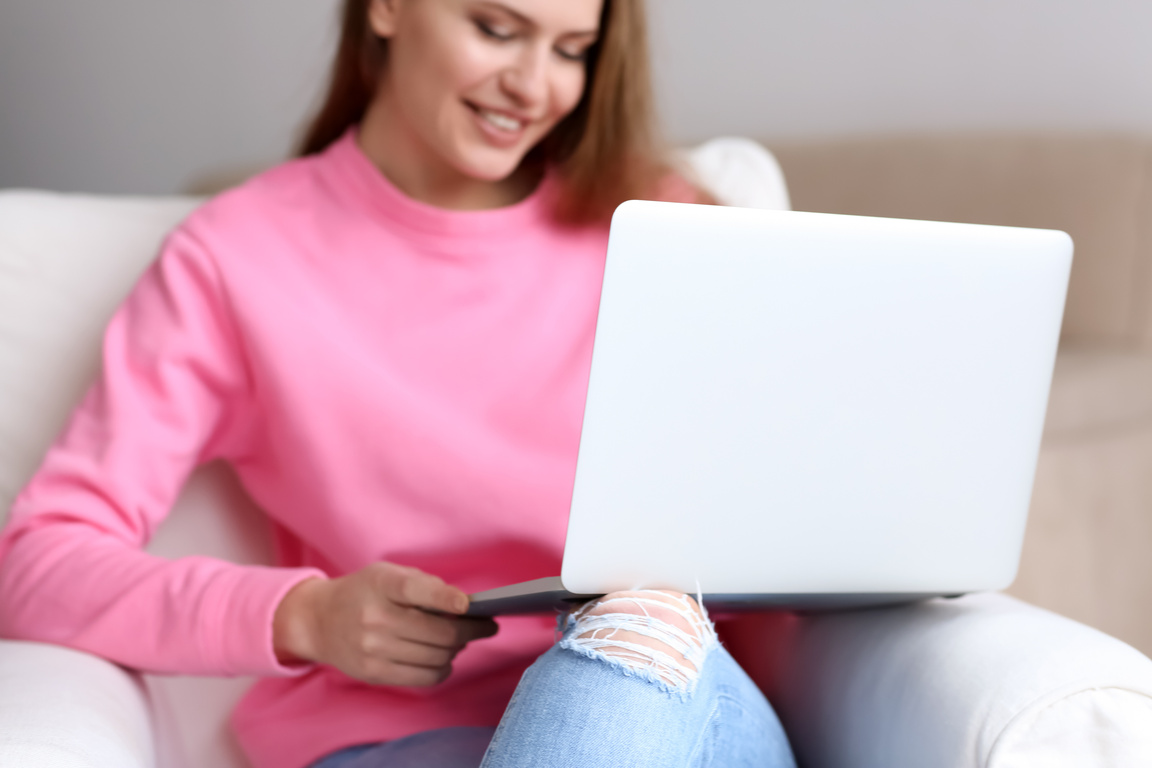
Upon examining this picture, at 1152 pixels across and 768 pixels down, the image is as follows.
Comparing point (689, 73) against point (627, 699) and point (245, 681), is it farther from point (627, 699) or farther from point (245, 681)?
point (627, 699)

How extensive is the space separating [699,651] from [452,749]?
0.83 feet

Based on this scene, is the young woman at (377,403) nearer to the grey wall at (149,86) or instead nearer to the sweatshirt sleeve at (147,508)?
the sweatshirt sleeve at (147,508)

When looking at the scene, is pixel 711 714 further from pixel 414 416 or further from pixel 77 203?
pixel 77 203

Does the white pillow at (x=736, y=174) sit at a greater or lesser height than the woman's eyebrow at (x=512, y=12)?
lesser

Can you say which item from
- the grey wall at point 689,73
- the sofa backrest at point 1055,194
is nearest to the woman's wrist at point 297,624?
the grey wall at point 689,73

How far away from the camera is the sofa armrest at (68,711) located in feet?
1.87

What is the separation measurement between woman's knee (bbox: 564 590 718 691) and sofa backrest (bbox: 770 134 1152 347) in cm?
117

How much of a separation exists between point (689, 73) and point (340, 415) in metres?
1.26

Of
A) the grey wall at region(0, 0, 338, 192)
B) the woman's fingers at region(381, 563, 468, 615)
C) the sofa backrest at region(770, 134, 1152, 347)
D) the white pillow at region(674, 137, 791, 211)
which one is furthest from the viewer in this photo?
the grey wall at region(0, 0, 338, 192)

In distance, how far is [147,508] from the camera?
83cm

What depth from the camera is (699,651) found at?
1.94ft

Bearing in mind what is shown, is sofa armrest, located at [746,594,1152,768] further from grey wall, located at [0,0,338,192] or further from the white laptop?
grey wall, located at [0,0,338,192]

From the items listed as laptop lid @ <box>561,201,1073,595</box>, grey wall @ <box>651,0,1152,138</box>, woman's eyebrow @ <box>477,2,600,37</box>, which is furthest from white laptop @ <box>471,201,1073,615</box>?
grey wall @ <box>651,0,1152,138</box>

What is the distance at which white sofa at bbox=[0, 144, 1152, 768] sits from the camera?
21.6 inches
